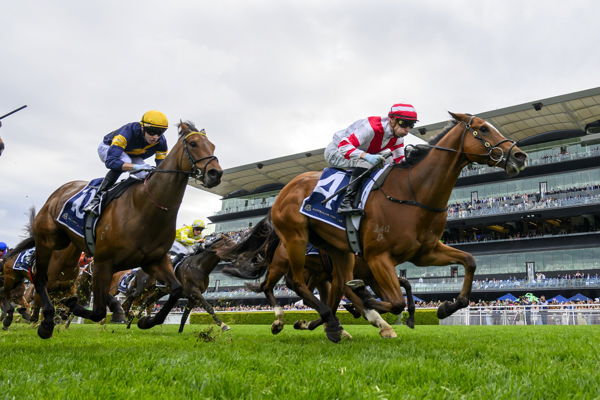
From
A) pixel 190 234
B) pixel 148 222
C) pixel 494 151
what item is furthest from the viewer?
pixel 190 234

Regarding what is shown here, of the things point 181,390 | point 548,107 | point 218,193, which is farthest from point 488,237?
point 181,390

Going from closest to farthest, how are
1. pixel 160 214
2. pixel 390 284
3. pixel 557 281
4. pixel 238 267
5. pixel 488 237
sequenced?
pixel 390 284
pixel 160 214
pixel 238 267
pixel 557 281
pixel 488 237

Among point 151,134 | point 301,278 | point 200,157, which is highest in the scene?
point 151,134

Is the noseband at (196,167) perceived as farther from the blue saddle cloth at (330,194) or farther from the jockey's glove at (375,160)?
the jockey's glove at (375,160)

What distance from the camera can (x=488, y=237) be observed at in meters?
38.6

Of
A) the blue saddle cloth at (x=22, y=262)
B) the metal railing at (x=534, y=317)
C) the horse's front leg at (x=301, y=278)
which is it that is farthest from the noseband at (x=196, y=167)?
the metal railing at (x=534, y=317)

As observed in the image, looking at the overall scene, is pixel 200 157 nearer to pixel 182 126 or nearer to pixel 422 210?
pixel 182 126

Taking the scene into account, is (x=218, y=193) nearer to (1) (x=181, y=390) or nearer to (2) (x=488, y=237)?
(2) (x=488, y=237)

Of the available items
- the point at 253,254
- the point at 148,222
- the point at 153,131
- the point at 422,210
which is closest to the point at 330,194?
the point at 422,210

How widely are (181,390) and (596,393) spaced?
6.17ft

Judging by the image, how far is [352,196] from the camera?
17.3 feet

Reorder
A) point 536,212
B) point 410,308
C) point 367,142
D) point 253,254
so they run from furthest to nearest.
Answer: point 536,212
point 253,254
point 410,308
point 367,142

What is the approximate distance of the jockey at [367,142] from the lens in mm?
5332

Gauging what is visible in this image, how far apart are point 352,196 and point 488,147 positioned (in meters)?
1.41
